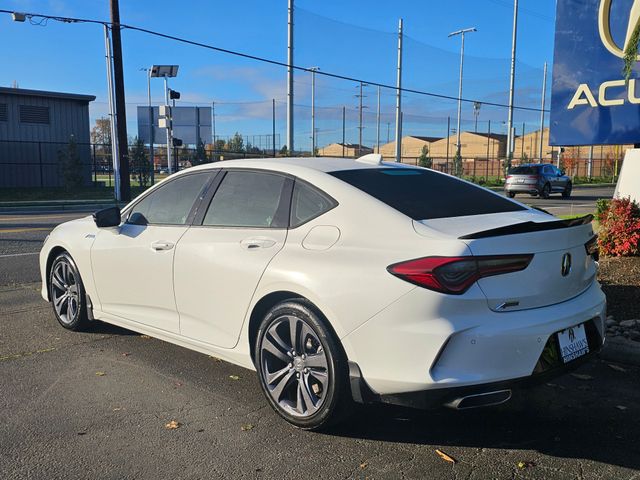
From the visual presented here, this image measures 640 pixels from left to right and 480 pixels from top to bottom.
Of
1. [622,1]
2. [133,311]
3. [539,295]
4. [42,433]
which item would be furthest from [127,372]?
[622,1]

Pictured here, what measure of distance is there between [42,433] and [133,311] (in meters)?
1.36

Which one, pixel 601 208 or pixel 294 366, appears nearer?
pixel 294 366

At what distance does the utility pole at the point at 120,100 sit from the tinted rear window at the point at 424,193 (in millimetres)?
21194

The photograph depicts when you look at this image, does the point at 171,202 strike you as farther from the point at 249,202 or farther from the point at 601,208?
the point at 601,208

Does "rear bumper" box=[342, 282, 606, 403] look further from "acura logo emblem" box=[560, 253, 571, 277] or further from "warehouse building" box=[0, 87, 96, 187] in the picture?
"warehouse building" box=[0, 87, 96, 187]

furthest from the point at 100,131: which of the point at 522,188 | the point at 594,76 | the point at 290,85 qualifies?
the point at 594,76

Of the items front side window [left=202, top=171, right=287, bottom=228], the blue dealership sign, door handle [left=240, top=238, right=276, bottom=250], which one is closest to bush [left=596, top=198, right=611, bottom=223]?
the blue dealership sign

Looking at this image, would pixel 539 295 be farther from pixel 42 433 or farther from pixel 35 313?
pixel 35 313

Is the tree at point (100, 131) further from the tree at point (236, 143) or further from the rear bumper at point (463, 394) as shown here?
the rear bumper at point (463, 394)

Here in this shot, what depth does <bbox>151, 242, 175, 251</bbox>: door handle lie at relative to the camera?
4.32 meters

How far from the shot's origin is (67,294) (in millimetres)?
5488

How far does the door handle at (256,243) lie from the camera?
12.2 feet

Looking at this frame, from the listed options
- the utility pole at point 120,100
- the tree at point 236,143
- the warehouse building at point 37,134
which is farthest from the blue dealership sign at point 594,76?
the tree at point 236,143

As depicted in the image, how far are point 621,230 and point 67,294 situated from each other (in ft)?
21.5
